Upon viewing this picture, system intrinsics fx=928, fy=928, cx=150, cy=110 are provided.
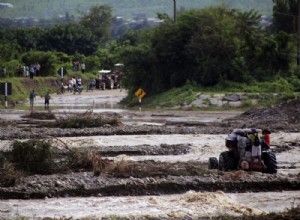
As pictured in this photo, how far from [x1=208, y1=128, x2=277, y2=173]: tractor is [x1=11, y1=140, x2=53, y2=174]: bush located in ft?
14.8

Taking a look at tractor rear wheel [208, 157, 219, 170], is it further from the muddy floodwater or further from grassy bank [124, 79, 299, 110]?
grassy bank [124, 79, 299, 110]

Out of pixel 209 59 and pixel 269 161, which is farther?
pixel 209 59

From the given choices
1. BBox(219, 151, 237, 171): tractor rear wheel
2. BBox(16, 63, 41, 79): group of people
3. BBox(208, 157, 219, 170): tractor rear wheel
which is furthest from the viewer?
BBox(16, 63, 41, 79): group of people

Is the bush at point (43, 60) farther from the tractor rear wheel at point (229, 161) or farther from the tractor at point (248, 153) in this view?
the tractor at point (248, 153)

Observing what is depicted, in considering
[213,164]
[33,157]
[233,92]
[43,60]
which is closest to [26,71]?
[43,60]

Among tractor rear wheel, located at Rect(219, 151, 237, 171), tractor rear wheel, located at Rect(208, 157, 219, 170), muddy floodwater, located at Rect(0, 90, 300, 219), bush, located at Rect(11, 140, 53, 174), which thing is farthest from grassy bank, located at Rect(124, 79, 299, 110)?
bush, located at Rect(11, 140, 53, 174)

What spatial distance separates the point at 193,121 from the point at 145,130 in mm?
7367

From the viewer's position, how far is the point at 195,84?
198ft

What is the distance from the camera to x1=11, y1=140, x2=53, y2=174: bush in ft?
77.2

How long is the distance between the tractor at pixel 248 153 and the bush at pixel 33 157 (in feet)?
14.8

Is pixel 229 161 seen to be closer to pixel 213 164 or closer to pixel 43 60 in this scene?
pixel 213 164

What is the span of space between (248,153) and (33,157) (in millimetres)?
5429

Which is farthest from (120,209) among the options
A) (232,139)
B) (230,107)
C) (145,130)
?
(230,107)

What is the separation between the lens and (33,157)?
23531 millimetres
